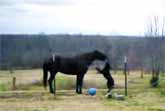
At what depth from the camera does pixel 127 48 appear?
213 ft

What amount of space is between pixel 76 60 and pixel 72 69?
426 mm

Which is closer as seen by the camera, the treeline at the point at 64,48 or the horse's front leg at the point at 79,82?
the horse's front leg at the point at 79,82

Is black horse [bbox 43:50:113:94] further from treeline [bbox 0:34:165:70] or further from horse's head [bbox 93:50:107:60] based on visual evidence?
treeline [bbox 0:34:165:70]

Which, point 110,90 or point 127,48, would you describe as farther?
point 127,48

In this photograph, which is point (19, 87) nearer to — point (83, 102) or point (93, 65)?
point (93, 65)

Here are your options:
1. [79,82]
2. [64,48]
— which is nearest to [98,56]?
[79,82]

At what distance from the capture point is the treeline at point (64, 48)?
55625mm

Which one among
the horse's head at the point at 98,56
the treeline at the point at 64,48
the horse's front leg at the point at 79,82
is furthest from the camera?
the treeline at the point at 64,48

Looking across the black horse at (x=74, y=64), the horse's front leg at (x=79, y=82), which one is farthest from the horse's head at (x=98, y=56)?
the horse's front leg at (x=79, y=82)

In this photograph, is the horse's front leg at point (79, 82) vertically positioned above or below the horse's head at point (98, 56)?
below

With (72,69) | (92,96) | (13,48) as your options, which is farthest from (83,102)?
(13,48)

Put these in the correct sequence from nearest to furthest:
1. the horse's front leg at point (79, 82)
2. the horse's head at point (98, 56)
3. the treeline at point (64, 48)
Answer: the horse's head at point (98, 56)
the horse's front leg at point (79, 82)
the treeline at point (64, 48)

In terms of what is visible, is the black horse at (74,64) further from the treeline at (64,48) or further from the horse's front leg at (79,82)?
the treeline at (64,48)

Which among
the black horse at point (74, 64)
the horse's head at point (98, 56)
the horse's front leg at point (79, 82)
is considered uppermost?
the horse's head at point (98, 56)
